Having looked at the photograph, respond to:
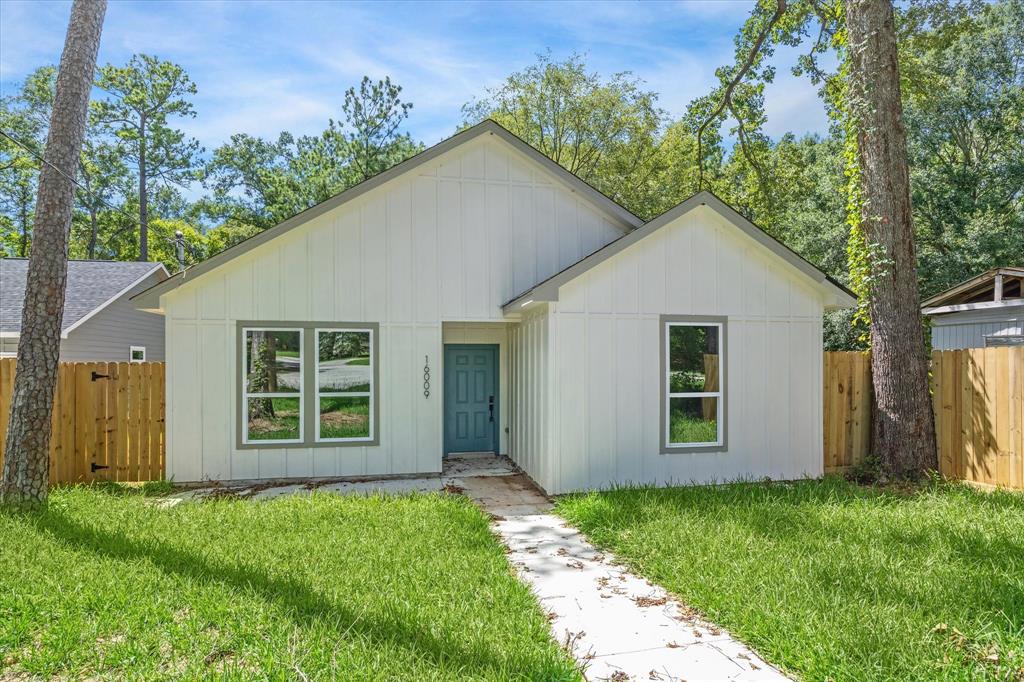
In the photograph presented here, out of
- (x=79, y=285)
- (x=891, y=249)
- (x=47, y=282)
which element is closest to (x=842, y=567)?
(x=891, y=249)

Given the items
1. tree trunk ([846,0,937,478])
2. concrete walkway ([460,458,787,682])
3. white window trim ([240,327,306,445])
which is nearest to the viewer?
concrete walkway ([460,458,787,682])

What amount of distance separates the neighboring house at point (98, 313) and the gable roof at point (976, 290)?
19.5 metres

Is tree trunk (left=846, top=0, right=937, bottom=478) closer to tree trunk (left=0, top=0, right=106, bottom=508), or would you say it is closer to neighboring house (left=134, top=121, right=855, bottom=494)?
neighboring house (left=134, top=121, right=855, bottom=494)

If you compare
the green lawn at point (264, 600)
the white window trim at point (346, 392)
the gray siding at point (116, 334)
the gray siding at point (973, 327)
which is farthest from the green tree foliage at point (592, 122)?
the green lawn at point (264, 600)

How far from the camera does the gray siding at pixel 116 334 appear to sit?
14617mm

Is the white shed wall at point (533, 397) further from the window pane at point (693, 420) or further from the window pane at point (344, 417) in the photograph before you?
the window pane at point (344, 417)

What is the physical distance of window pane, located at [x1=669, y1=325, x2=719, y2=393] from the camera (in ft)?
25.8

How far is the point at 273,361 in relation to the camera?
27.8 ft

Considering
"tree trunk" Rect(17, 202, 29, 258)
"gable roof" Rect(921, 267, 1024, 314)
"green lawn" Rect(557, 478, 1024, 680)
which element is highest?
"tree trunk" Rect(17, 202, 29, 258)

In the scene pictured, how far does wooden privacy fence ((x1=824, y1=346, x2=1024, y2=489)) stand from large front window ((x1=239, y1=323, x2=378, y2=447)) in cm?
698

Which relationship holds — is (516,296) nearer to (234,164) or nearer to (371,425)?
(371,425)

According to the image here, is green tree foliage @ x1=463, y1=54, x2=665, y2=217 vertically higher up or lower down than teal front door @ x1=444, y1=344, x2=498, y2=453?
higher up

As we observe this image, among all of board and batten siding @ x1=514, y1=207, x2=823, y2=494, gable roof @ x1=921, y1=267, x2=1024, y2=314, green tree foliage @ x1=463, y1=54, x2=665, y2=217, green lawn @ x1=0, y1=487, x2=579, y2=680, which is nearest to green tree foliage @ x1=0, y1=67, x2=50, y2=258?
green tree foliage @ x1=463, y1=54, x2=665, y2=217

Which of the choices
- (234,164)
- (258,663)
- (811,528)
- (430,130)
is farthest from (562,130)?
(258,663)
